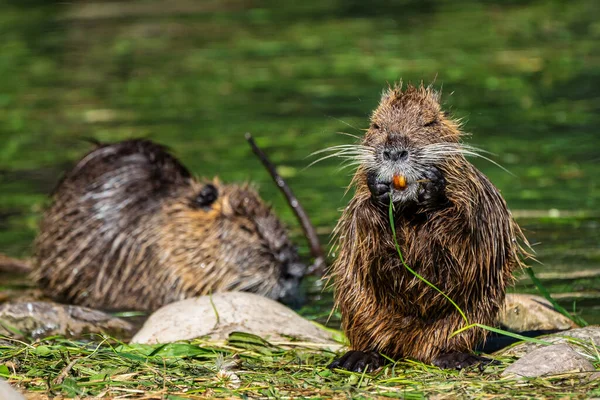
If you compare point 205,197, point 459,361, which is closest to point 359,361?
point 459,361

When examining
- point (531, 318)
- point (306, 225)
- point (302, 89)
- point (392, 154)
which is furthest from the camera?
point (302, 89)

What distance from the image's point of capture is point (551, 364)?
337 centimetres

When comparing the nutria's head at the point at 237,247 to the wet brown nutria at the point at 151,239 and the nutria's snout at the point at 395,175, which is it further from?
the nutria's snout at the point at 395,175

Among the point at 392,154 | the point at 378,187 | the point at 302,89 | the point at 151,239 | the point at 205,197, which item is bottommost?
the point at 151,239

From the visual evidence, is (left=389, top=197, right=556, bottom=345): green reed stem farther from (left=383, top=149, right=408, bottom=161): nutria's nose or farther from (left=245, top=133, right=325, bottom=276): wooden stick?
(left=245, top=133, right=325, bottom=276): wooden stick

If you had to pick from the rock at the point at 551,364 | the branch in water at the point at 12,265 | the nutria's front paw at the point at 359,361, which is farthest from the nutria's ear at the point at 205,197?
the rock at the point at 551,364

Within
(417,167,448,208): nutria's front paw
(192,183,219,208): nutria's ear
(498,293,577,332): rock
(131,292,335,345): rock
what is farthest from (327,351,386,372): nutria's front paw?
(192,183,219,208): nutria's ear

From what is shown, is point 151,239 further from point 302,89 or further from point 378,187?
point 302,89

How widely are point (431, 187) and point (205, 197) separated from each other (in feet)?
8.59

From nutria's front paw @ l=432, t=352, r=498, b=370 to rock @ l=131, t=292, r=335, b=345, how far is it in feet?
2.81

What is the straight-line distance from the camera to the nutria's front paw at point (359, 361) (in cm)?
364

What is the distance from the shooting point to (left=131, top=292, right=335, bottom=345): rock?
4461 millimetres

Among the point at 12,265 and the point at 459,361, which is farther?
the point at 12,265

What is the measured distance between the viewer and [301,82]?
1119 cm
